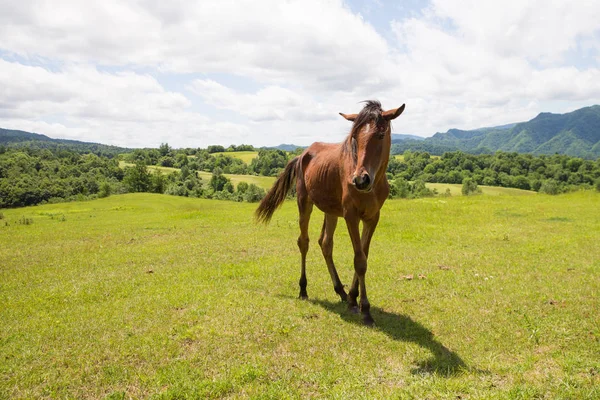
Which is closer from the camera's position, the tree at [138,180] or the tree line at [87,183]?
the tree line at [87,183]

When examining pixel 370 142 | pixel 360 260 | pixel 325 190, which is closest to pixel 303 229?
pixel 325 190

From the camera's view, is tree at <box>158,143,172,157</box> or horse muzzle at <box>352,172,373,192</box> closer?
horse muzzle at <box>352,172,373,192</box>

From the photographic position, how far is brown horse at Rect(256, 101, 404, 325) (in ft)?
18.2

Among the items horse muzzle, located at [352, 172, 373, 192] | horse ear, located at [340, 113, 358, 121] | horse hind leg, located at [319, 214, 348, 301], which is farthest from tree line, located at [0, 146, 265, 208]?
horse muzzle, located at [352, 172, 373, 192]

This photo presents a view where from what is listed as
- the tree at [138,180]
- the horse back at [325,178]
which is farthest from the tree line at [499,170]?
the horse back at [325,178]

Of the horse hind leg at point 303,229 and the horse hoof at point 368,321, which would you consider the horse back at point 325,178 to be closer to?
the horse hind leg at point 303,229

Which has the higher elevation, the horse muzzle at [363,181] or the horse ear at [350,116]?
the horse ear at [350,116]

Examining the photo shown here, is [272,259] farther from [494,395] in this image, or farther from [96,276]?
[494,395]

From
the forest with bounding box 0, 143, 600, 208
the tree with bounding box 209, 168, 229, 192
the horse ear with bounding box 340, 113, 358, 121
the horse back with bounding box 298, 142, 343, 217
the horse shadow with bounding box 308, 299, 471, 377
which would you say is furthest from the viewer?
the tree with bounding box 209, 168, 229, 192

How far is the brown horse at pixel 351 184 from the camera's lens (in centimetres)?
554

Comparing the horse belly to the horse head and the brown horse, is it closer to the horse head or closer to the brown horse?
the brown horse

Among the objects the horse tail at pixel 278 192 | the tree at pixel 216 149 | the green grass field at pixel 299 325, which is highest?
the tree at pixel 216 149

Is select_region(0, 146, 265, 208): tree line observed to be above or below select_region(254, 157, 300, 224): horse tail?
below

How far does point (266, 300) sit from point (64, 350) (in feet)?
11.7
